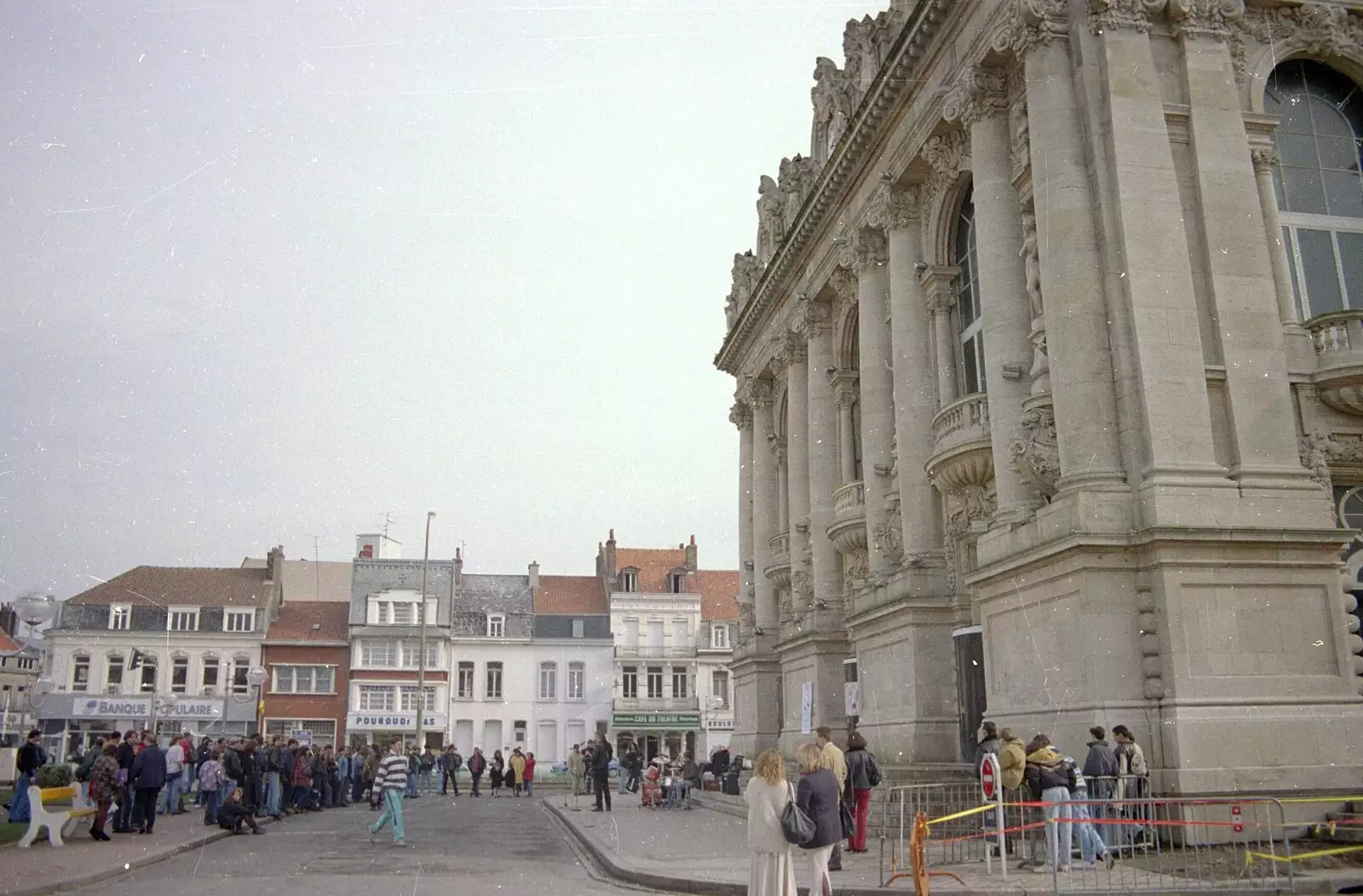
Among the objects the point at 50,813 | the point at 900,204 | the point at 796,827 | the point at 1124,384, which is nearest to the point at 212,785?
the point at 50,813

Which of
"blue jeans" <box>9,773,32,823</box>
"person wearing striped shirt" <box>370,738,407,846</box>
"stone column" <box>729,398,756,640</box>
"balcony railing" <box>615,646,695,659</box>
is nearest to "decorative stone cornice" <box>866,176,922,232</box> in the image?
"person wearing striped shirt" <box>370,738,407,846</box>

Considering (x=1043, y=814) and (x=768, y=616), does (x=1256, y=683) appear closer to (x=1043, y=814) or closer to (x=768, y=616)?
(x=1043, y=814)

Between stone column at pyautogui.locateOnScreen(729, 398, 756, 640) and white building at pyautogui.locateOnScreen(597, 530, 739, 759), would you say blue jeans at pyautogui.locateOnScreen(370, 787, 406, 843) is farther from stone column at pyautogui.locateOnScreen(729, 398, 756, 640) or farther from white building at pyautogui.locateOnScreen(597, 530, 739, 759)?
white building at pyautogui.locateOnScreen(597, 530, 739, 759)

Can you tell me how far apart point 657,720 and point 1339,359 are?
5398cm

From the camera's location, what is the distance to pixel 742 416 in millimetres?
42719

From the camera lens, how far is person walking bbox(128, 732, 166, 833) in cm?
1983

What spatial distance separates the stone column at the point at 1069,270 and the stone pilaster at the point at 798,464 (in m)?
15.8

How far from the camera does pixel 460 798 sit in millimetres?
41594

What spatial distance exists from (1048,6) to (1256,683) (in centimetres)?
1082

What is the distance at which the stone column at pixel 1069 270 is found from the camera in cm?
1689

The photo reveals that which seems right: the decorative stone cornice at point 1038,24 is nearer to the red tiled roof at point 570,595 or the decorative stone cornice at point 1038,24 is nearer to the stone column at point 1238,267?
the stone column at point 1238,267

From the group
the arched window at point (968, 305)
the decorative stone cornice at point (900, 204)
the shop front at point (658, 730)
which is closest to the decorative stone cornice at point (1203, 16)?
the arched window at point (968, 305)

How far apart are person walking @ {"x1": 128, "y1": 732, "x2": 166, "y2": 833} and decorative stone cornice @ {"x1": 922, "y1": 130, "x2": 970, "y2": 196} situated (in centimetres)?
1836

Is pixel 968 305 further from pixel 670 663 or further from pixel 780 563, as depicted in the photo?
pixel 670 663
